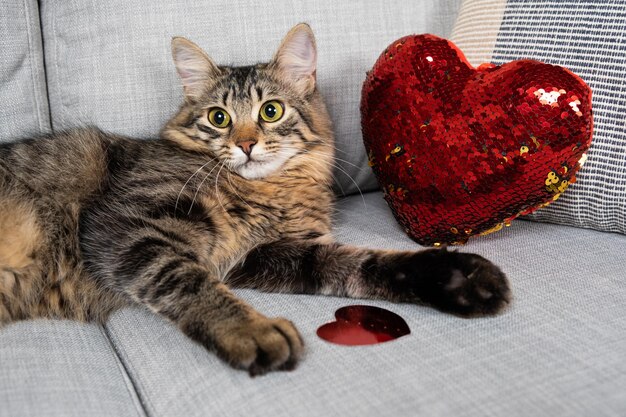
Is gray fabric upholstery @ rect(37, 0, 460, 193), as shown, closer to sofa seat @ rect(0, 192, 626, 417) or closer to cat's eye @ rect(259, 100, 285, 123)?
cat's eye @ rect(259, 100, 285, 123)

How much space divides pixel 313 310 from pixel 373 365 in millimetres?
242

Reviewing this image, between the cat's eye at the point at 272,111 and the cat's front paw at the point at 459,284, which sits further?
the cat's eye at the point at 272,111

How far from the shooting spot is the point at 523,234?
1456 mm

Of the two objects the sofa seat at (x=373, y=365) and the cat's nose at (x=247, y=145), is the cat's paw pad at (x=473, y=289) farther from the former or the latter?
the cat's nose at (x=247, y=145)

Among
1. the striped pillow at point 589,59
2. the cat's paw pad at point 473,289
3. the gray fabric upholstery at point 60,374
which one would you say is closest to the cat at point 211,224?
the cat's paw pad at point 473,289

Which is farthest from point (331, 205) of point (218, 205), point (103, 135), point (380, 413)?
point (380, 413)

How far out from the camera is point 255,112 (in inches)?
57.2

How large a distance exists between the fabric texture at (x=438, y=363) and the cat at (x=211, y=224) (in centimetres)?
4

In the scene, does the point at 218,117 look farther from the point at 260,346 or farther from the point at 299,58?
the point at 260,346

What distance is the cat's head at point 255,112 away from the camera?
1.41 metres

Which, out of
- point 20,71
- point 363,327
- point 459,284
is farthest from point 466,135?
point 20,71

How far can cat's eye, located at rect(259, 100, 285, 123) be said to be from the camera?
146cm

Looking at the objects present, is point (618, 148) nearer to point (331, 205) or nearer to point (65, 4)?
point (331, 205)

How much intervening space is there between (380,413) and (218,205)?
2.26 ft
